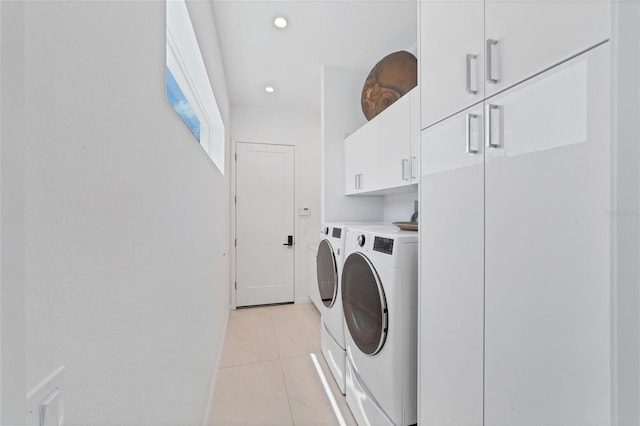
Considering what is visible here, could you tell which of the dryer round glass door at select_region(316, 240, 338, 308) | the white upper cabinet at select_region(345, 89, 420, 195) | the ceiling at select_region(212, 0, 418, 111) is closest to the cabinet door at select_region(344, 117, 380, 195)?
the white upper cabinet at select_region(345, 89, 420, 195)

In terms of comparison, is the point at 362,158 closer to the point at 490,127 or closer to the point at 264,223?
the point at 490,127

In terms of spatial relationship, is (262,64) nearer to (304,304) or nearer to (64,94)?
(64,94)

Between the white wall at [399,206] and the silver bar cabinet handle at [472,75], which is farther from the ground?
the silver bar cabinet handle at [472,75]

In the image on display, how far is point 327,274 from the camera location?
7.02ft

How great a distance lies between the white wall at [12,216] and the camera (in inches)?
9.9

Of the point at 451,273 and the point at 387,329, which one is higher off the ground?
the point at 451,273

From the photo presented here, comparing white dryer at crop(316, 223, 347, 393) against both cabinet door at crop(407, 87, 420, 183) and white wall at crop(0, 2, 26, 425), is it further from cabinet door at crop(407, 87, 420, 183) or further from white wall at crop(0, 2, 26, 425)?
white wall at crop(0, 2, 26, 425)

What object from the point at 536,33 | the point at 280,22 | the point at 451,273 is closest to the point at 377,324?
the point at 451,273

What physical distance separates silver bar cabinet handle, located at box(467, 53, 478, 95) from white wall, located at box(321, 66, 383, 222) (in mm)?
1722

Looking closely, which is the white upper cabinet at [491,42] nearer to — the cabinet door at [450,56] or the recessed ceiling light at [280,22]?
the cabinet door at [450,56]

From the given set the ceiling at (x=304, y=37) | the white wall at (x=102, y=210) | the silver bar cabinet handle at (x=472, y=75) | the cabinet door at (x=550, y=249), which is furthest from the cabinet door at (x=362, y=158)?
the white wall at (x=102, y=210)

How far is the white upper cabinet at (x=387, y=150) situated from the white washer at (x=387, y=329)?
490mm

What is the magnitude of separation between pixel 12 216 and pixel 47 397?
0.28 m

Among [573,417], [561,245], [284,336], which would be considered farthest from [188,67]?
[284,336]
